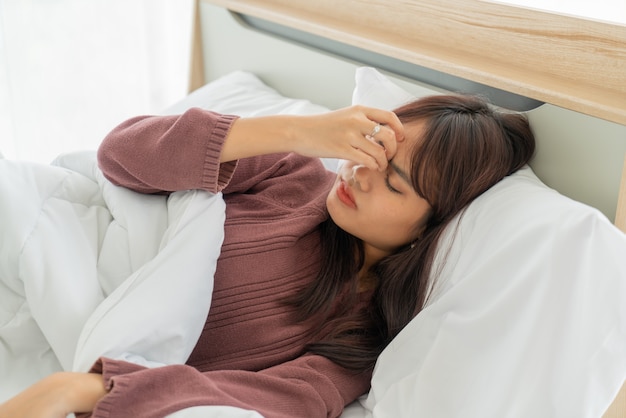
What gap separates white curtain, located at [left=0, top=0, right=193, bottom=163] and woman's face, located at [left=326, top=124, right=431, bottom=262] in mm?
1241

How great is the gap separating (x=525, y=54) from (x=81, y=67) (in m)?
1.50

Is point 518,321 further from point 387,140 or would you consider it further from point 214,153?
point 214,153

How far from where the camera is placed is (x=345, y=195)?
115 centimetres

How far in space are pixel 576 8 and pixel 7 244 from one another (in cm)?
101

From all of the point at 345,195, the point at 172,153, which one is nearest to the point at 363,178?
the point at 345,195

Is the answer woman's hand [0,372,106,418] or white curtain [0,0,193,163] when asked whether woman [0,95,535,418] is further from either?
white curtain [0,0,193,163]

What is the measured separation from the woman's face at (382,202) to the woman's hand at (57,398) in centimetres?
45

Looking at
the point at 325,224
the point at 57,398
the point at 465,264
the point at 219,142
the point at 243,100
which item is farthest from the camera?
the point at 243,100

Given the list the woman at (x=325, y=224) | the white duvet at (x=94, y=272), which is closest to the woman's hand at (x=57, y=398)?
the white duvet at (x=94, y=272)

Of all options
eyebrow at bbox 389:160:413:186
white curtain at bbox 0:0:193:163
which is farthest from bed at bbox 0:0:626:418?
white curtain at bbox 0:0:193:163

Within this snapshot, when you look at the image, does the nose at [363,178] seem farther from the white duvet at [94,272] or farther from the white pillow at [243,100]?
the white pillow at [243,100]

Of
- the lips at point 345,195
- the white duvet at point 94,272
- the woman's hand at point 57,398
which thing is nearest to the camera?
the woman's hand at point 57,398

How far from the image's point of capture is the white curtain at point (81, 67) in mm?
2100

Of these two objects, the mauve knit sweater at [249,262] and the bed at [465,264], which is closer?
the bed at [465,264]
